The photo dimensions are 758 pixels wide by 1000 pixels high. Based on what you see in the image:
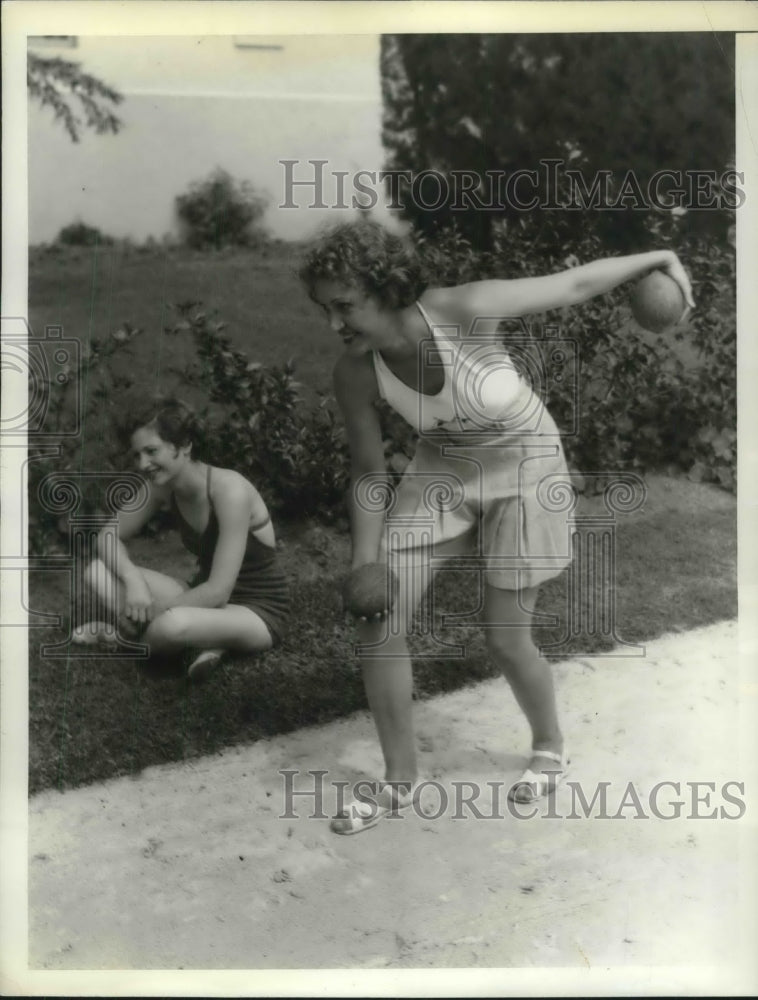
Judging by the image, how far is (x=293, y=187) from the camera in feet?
13.6

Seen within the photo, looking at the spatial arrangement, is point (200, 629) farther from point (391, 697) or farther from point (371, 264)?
point (371, 264)

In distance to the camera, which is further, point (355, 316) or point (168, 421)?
point (168, 421)

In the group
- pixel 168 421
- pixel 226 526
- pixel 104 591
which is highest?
pixel 168 421

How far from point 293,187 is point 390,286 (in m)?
0.43

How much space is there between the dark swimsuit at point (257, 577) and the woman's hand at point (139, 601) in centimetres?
14

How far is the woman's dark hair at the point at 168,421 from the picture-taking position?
4.17 meters

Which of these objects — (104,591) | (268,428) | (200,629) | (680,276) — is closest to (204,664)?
(200,629)

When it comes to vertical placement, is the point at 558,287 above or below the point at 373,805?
above

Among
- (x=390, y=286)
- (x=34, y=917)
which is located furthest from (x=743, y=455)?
(x=34, y=917)

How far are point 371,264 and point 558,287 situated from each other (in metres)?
0.56

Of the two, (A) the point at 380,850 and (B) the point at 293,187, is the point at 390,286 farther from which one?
(A) the point at 380,850

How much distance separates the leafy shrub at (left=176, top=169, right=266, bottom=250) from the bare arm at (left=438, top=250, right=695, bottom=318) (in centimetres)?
61

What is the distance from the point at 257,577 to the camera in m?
4.20

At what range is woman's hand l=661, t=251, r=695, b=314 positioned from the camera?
4.12 m
